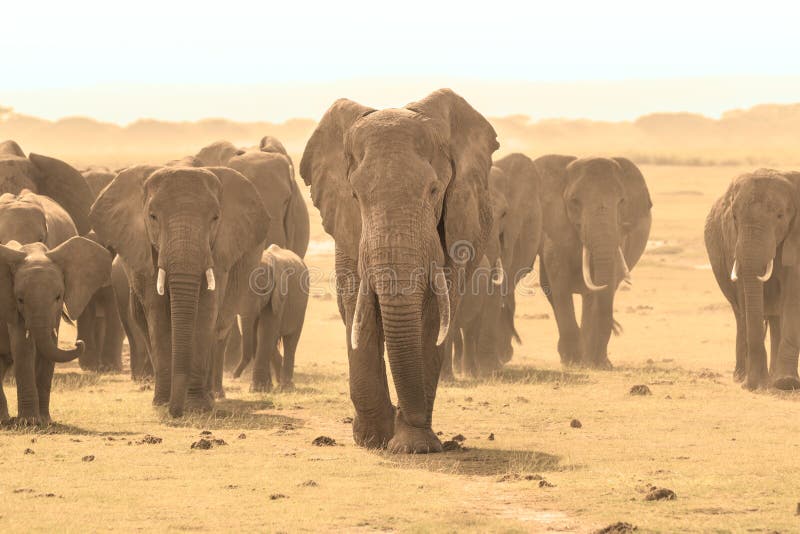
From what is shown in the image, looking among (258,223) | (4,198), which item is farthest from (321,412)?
(4,198)

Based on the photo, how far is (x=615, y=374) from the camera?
20.0m

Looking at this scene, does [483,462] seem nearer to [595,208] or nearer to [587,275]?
[587,275]

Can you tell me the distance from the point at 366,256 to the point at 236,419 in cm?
371

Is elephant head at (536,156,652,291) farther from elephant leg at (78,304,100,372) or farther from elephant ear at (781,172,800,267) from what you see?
elephant leg at (78,304,100,372)

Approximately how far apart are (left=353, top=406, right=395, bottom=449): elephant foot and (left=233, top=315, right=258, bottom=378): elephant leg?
549 centimetres

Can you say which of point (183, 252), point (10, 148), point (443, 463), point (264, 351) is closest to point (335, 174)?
point (183, 252)

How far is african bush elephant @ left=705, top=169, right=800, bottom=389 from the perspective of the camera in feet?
57.8

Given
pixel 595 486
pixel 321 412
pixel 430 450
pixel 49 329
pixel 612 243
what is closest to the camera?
pixel 595 486

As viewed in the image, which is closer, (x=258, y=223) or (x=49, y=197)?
(x=258, y=223)

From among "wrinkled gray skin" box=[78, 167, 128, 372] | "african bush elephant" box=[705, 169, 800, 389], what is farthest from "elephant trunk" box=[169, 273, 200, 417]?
"african bush elephant" box=[705, 169, 800, 389]

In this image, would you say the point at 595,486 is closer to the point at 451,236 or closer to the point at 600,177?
the point at 451,236

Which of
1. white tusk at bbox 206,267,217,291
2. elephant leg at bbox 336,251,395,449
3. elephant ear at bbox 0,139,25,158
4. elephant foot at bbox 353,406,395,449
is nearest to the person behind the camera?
elephant leg at bbox 336,251,395,449

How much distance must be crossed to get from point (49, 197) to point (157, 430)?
763cm

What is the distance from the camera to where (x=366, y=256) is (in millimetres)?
11430
